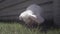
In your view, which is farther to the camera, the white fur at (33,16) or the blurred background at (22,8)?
the blurred background at (22,8)

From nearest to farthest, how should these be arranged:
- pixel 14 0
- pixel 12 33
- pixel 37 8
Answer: pixel 12 33 < pixel 37 8 < pixel 14 0

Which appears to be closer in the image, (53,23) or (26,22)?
(26,22)

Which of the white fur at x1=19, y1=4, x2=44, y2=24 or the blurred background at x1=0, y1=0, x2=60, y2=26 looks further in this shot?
the blurred background at x1=0, y1=0, x2=60, y2=26

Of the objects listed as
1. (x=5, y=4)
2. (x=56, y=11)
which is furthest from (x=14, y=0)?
(x=56, y=11)

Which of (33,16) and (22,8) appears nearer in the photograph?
(33,16)

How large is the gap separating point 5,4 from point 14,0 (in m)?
0.45

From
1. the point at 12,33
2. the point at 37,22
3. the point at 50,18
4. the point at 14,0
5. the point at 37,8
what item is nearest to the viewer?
the point at 12,33

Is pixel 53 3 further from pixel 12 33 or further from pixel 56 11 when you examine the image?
pixel 12 33

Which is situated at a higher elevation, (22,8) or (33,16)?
(22,8)

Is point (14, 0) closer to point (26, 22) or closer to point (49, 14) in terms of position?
point (49, 14)

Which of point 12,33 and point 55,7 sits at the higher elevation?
point 55,7

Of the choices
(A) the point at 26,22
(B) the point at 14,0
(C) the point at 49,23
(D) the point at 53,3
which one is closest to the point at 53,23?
(C) the point at 49,23

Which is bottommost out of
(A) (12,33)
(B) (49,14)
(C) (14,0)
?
(A) (12,33)

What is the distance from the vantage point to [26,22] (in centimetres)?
501
